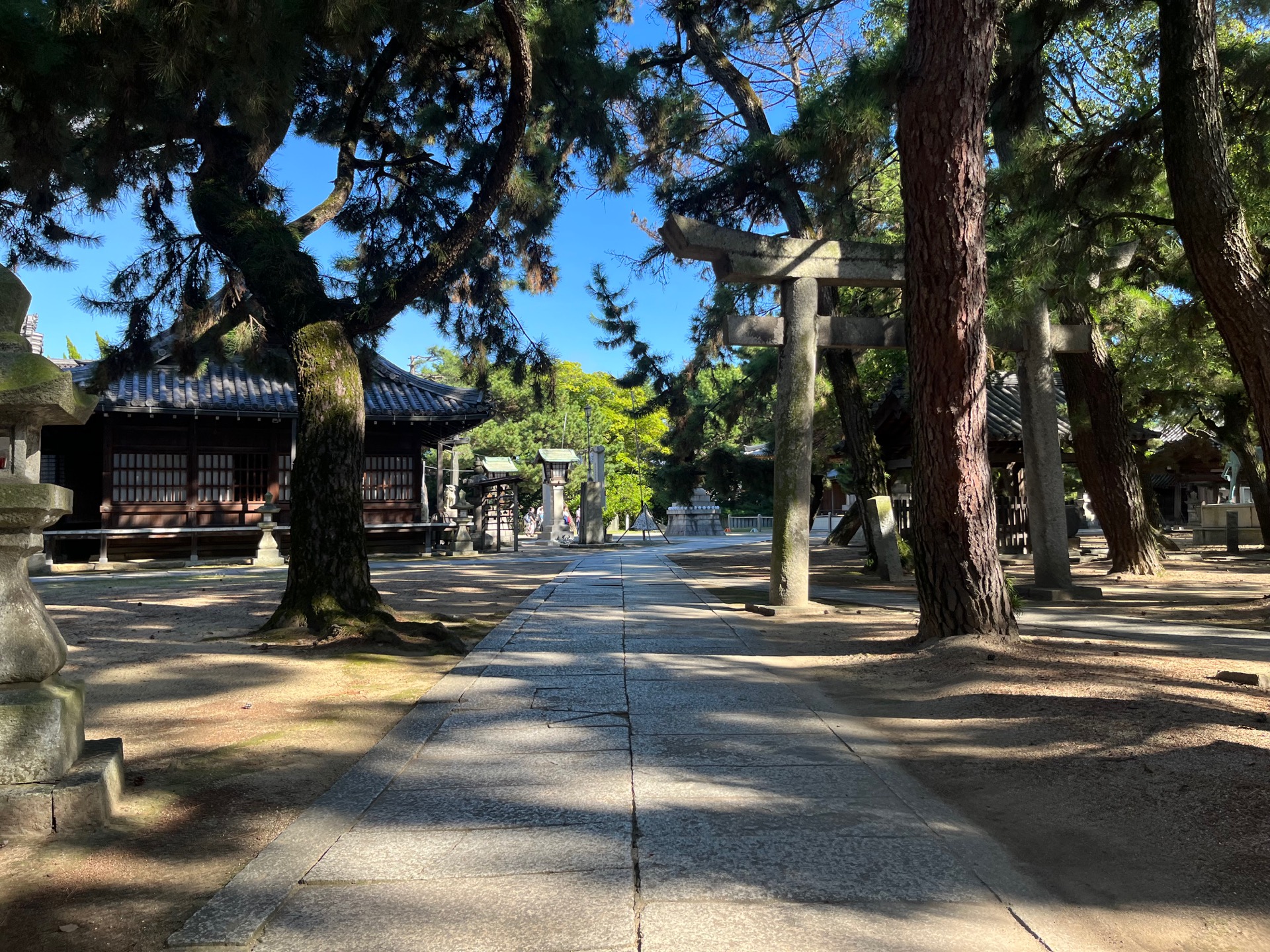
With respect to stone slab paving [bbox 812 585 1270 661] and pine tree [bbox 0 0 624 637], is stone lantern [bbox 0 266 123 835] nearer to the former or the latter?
pine tree [bbox 0 0 624 637]

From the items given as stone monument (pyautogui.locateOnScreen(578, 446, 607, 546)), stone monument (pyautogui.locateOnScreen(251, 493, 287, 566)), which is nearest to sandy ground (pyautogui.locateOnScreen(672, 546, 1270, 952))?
stone monument (pyautogui.locateOnScreen(251, 493, 287, 566))

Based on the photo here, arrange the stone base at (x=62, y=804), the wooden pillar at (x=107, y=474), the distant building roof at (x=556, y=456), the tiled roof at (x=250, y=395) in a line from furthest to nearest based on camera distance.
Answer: the distant building roof at (x=556, y=456) < the wooden pillar at (x=107, y=474) < the tiled roof at (x=250, y=395) < the stone base at (x=62, y=804)

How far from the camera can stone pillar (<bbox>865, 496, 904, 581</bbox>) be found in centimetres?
1323

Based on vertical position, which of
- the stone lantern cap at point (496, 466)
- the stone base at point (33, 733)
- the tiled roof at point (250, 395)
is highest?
the tiled roof at point (250, 395)

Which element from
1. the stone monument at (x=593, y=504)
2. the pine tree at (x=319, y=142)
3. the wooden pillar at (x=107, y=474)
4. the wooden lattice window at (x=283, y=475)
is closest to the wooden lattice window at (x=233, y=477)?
the wooden lattice window at (x=283, y=475)

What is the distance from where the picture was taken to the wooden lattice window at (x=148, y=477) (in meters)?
19.4

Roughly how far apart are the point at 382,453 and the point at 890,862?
20690 millimetres

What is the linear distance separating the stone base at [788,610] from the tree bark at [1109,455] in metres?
5.61

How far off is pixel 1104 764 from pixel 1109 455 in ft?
32.8

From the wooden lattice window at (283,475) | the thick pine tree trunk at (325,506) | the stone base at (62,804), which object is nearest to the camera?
the stone base at (62,804)

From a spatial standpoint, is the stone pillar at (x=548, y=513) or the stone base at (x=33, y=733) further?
the stone pillar at (x=548, y=513)

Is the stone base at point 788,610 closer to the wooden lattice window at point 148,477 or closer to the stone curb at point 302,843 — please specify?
the stone curb at point 302,843

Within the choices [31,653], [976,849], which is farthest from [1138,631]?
[31,653]

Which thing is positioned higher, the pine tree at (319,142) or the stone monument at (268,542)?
the pine tree at (319,142)
